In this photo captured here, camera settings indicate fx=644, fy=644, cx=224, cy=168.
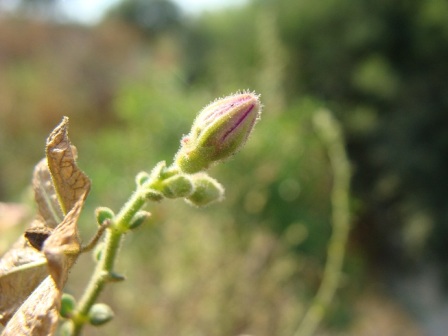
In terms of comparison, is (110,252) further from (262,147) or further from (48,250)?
(262,147)

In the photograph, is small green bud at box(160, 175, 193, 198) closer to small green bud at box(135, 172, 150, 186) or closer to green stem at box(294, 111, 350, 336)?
small green bud at box(135, 172, 150, 186)

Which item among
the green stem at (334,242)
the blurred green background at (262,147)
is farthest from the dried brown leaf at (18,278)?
the green stem at (334,242)

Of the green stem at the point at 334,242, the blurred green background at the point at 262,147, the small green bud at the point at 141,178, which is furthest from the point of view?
the blurred green background at the point at 262,147

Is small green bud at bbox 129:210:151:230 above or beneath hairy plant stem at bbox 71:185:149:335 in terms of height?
above

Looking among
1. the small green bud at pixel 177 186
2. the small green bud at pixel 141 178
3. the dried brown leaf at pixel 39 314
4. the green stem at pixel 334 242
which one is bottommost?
the dried brown leaf at pixel 39 314

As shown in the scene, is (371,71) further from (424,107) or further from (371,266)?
(371,266)

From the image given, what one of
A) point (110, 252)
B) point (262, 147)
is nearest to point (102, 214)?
point (110, 252)

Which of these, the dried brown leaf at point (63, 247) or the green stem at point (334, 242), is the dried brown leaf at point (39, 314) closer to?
the dried brown leaf at point (63, 247)

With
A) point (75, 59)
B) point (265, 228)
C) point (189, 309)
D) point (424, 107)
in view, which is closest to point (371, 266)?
point (424, 107)

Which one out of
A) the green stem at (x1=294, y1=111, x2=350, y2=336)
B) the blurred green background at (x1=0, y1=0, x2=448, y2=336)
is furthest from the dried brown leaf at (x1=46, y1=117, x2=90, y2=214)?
the green stem at (x1=294, y1=111, x2=350, y2=336)
